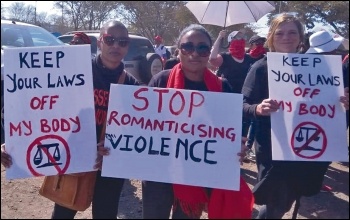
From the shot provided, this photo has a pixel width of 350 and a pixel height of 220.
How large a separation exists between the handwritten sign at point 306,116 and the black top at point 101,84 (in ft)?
3.06

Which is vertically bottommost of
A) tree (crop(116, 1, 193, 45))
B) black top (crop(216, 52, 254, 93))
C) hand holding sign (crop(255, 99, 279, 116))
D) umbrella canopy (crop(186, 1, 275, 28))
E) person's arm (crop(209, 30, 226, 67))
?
tree (crop(116, 1, 193, 45))

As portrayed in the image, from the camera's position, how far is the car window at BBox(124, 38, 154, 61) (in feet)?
32.8

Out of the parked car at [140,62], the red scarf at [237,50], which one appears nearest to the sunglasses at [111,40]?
the red scarf at [237,50]

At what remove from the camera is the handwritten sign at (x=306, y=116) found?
2840 mm

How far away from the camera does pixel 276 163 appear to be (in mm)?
2969

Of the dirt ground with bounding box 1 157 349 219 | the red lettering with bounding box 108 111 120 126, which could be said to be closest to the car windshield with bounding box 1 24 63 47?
the dirt ground with bounding box 1 157 349 219

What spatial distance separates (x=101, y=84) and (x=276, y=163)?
3.92ft

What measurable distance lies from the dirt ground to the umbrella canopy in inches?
105

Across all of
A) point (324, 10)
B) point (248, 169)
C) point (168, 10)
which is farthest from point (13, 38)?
point (324, 10)

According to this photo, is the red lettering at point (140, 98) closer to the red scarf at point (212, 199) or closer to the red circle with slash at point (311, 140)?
the red scarf at point (212, 199)

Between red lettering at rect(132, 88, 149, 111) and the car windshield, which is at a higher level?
red lettering at rect(132, 88, 149, 111)

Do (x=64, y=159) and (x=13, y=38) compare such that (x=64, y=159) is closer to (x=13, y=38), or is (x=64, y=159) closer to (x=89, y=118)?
(x=89, y=118)

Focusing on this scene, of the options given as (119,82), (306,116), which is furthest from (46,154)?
(306,116)

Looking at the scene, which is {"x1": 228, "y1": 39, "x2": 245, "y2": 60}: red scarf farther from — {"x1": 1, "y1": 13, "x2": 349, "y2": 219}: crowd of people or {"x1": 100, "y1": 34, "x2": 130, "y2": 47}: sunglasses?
{"x1": 100, "y1": 34, "x2": 130, "y2": 47}: sunglasses
